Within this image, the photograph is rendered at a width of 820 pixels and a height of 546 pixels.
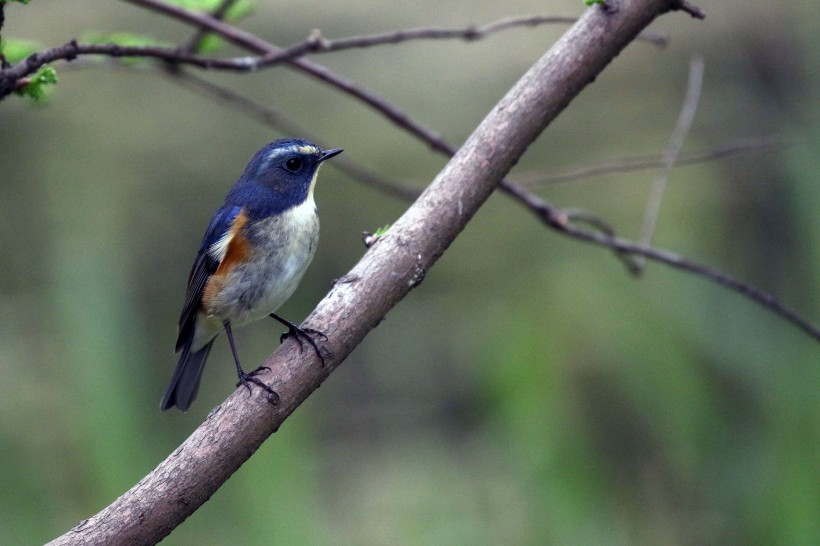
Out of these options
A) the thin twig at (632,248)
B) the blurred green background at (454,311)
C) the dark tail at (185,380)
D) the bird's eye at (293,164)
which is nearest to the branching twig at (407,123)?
the thin twig at (632,248)

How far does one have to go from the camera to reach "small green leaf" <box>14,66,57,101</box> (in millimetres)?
2367

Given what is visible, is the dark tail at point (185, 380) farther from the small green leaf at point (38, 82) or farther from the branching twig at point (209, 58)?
the small green leaf at point (38, 82)

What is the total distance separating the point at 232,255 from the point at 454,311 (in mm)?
3356

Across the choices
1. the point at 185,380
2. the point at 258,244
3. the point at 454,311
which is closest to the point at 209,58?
the point at 258,244

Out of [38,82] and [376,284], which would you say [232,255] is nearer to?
[376,284]

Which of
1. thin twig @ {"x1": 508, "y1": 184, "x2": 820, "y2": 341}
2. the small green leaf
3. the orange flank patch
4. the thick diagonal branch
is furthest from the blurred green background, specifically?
the small green leaf

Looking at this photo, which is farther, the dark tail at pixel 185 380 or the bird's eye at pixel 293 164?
the dark tail at pixel 185 380

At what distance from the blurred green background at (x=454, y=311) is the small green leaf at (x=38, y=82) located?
355cm

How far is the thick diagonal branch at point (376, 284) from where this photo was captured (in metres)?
2.12

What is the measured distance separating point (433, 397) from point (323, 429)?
801mm

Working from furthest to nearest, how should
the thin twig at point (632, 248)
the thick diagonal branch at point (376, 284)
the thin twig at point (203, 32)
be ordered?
the thin twig at point (203, 32), the thin twig at point (632, 248), the thick diagonal branch at point (376, 284)

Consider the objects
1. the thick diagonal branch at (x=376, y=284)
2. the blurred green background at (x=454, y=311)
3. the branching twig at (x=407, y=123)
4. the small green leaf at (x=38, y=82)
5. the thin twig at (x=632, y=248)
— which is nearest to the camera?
the thick diagonal branch at (x=376, y=284)

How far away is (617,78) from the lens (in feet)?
21.8

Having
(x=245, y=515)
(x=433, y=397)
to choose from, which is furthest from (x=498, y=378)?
(x=245, y=515)
